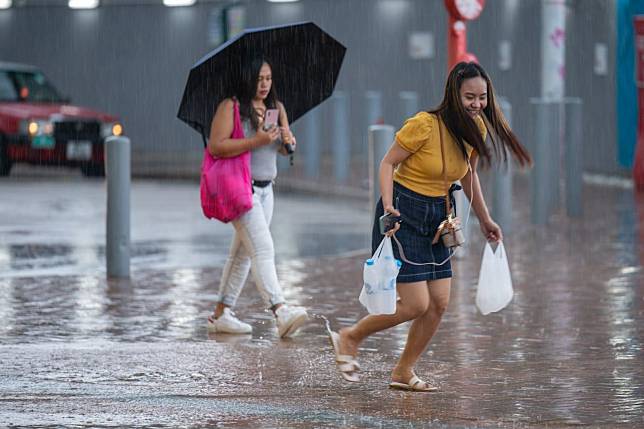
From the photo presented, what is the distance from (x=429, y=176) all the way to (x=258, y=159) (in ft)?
6.70

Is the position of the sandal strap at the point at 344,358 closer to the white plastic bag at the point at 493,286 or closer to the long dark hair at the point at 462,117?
the white plastic bag at the point at 493,286

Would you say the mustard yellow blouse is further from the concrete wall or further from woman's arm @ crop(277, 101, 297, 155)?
the concrete wall

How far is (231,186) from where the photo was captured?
916 cm

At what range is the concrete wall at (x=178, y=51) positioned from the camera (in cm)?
2819

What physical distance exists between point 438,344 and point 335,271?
355 cm

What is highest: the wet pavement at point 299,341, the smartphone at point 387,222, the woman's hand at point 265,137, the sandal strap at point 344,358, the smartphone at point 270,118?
the smartphone at point 270,118

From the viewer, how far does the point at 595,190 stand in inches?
805

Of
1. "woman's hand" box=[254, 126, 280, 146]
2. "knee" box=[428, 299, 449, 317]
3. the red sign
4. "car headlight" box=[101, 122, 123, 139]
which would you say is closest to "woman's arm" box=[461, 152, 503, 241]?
"knee" box=[428, 299, 449, 317]

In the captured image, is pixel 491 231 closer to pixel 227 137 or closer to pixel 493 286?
pixel 493 286

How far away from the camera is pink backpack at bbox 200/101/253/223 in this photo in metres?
9.16

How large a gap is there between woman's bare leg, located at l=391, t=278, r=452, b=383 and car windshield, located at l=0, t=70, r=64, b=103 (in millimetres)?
16788

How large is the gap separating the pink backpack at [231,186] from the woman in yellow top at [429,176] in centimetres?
170

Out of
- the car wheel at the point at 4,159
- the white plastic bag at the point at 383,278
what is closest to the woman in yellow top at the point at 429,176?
the white plastic bag at the point at 383,278

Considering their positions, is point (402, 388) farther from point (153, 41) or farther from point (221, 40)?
point (153, 41)
